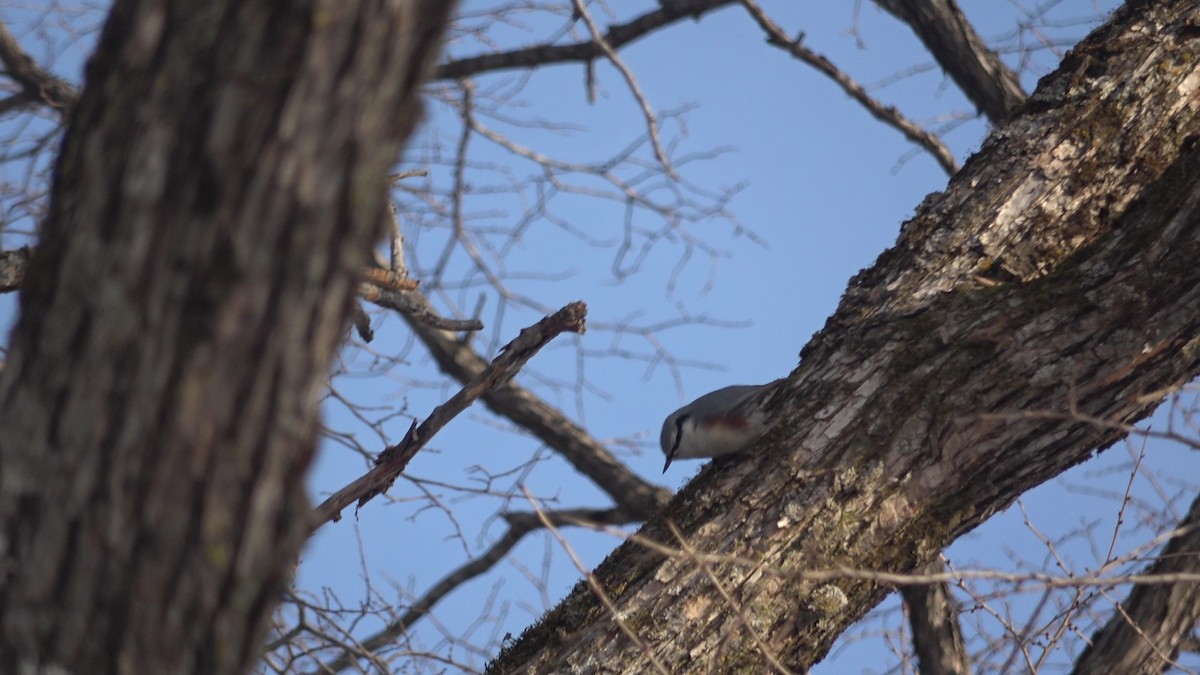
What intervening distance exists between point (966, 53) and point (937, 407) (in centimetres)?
231

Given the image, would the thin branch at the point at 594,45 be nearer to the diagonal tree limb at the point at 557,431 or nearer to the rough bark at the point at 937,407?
the diagonal tree limb at the point at 557,431

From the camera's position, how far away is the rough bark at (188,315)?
3.62 feet

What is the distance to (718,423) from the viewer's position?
305 cm

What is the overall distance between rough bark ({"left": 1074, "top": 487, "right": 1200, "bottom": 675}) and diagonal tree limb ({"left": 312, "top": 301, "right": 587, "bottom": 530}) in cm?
215

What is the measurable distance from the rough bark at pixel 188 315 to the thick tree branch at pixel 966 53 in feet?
12.0

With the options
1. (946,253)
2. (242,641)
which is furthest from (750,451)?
(242,641)

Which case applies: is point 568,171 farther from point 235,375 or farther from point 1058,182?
point 235,375

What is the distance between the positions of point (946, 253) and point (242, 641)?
2280mm

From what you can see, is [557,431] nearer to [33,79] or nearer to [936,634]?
[936,634]

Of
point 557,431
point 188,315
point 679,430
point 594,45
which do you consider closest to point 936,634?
point 679,430

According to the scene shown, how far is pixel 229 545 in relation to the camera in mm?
1164

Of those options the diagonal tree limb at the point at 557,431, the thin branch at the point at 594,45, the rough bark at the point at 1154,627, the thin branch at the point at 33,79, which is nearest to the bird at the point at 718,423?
the rough bark at the point at 1154,627

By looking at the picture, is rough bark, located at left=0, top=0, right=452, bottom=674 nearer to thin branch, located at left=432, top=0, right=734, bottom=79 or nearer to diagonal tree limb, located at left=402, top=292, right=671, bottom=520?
diagonal tree limb, located at left=402, top=292, right=671, bottom=520

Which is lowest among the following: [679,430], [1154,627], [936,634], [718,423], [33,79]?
[1154,627]
